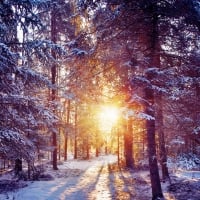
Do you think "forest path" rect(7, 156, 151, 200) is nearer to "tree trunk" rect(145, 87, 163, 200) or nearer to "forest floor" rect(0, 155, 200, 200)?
"forest floor" rect(0, 155, 200, 200)

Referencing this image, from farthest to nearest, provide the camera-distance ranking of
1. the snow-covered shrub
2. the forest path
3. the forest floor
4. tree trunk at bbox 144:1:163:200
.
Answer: the forest path
the forest floor
tree trunk at bbox 144:1:163:200
the snow-covered shrub

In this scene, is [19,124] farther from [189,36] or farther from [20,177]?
[20,177]

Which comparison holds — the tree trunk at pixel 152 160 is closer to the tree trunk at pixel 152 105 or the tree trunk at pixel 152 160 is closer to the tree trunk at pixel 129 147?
the tree trunk at pixel 152 105

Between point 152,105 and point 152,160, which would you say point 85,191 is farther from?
point 152,105

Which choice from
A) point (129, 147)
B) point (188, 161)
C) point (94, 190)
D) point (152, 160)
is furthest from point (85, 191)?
point (129, 147)

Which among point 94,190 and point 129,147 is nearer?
point 94,190

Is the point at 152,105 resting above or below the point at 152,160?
above

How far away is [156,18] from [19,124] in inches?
224

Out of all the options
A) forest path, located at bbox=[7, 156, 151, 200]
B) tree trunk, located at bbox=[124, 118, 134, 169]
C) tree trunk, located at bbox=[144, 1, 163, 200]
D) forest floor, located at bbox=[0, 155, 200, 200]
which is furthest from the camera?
tree trunk, located at bbox=[124, 118, 134, 169]

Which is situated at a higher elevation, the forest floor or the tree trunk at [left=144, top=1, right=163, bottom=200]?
the tree trunk at [left=144, top=1, right=163, bottom=200]

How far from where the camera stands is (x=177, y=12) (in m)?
9.38

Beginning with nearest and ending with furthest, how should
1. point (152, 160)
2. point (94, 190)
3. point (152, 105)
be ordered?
1. point (152, 160)
2. point (152, 105)
3. point (94, 190)

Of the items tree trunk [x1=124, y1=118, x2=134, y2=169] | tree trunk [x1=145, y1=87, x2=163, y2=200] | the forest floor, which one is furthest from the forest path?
tree trunk [x1=124, y1=118, x2=134, y2=169]

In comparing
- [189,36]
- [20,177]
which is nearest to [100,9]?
[189,36]
